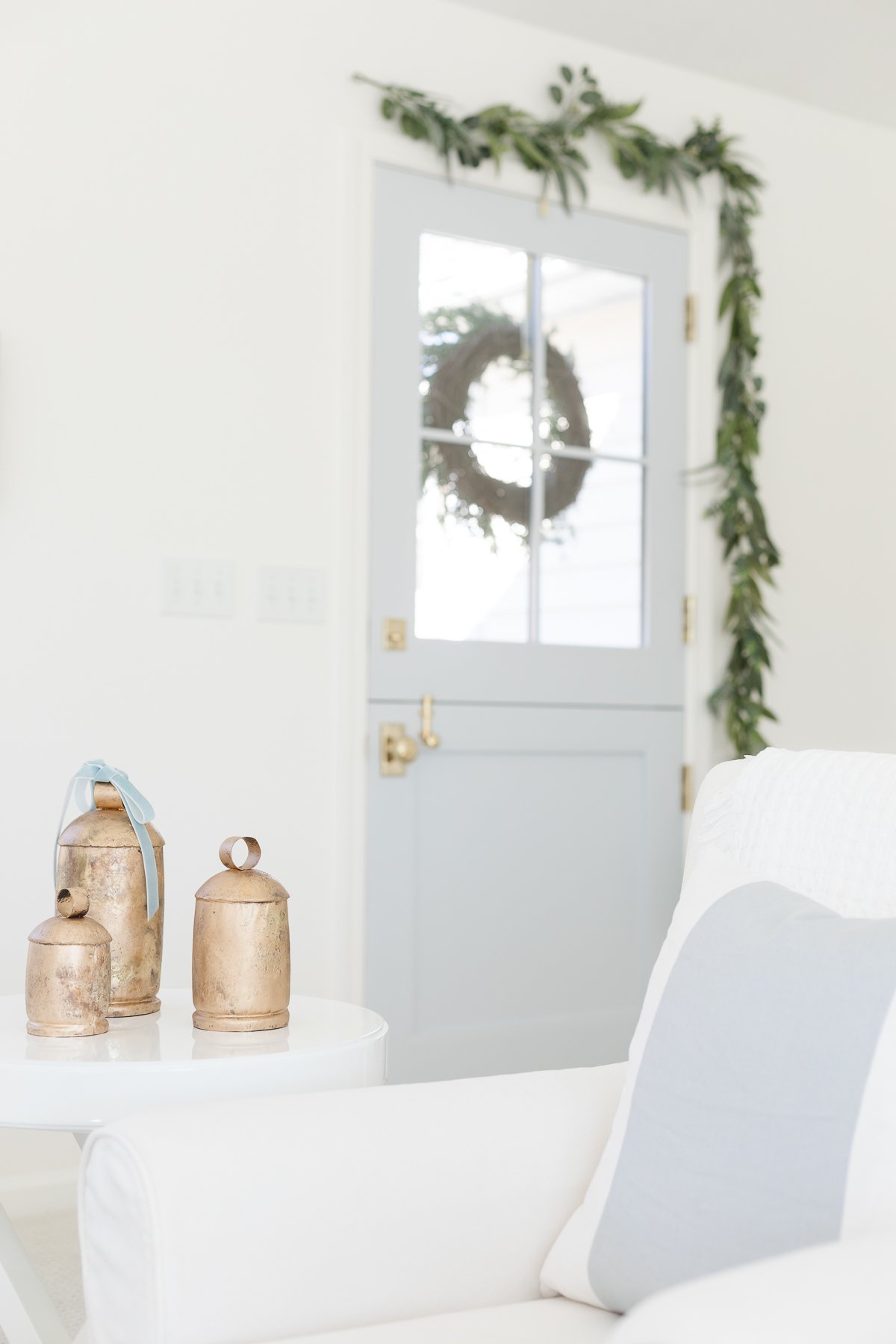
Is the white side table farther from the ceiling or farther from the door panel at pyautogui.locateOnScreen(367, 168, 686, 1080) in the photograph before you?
the ceiling

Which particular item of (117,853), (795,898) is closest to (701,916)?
(795,898)

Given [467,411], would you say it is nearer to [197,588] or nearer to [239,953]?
[197,588]

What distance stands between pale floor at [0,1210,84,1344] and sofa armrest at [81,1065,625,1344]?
3.32 ft

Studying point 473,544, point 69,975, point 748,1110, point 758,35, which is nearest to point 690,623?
point 473,544

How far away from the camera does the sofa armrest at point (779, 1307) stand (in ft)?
2.16

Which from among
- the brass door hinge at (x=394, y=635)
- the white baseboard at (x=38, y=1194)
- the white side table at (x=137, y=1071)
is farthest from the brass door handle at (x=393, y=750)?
the white side table at (x=137, y=1071)

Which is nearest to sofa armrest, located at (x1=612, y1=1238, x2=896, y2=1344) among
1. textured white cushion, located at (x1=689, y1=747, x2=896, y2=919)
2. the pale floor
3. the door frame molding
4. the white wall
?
textured white cushion, located at (x1=689, y1=747, x2=896, y2=919)

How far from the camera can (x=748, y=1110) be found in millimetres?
961

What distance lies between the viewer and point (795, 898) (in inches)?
42.9

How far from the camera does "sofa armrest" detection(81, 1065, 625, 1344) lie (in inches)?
38.7

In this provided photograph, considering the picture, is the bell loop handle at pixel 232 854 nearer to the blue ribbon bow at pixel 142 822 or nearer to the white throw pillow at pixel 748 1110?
the blue ribbon bow at pixel 142 822

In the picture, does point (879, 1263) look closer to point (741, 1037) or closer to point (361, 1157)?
point (741, 1037)

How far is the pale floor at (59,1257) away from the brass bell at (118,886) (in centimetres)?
70

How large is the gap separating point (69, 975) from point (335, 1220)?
409 mm
